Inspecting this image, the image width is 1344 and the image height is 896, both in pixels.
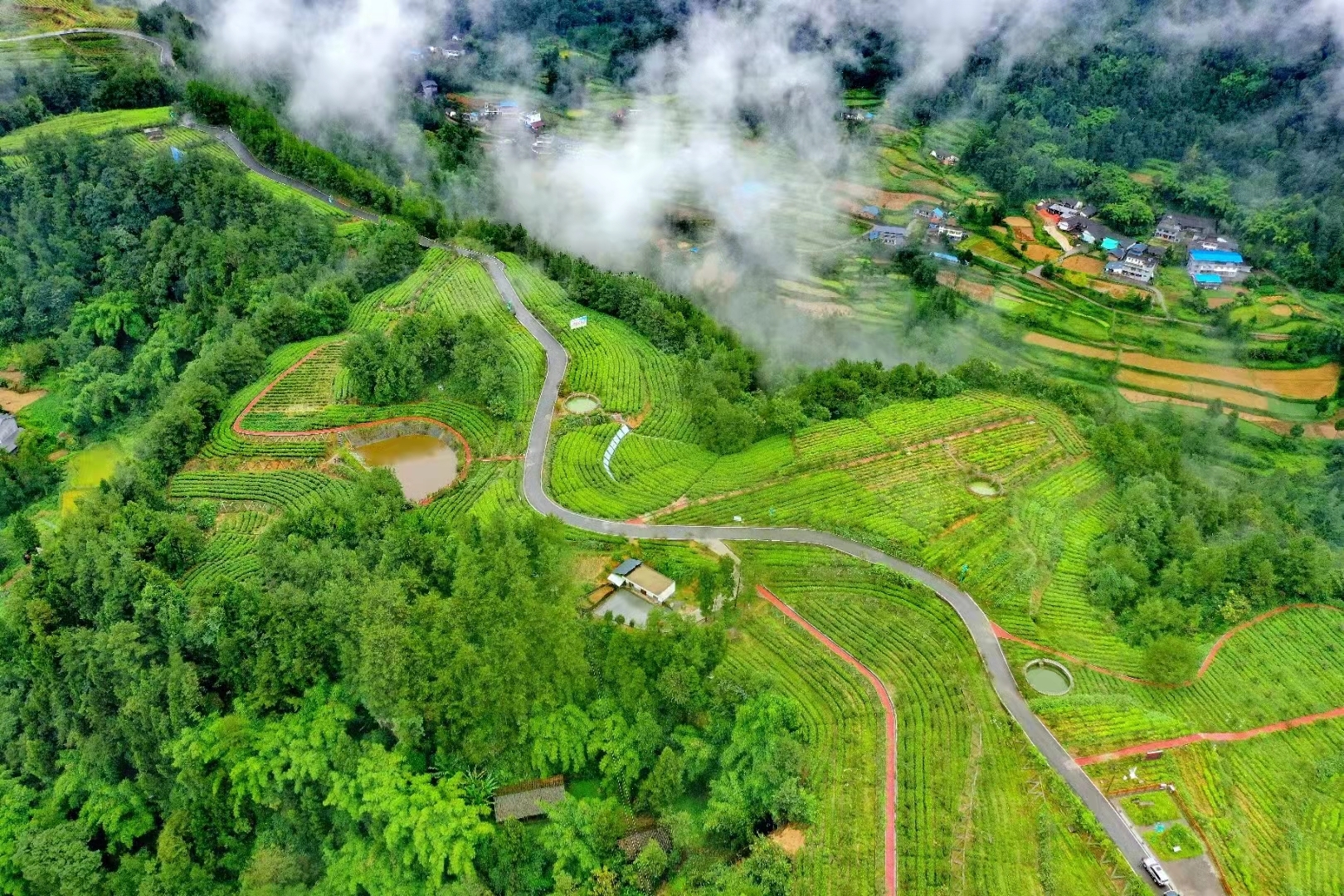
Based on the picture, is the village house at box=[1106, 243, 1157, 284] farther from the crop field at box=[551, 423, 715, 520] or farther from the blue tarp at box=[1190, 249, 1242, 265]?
the crop field at box=[551, 423, 715, 520]

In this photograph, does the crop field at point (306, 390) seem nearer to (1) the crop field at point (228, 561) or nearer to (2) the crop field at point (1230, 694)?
(1) the crop field at point (228, 561)

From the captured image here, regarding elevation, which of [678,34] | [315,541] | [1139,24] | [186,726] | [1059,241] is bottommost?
[186,726]

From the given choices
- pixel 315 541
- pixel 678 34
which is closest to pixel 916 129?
pixel 678 34

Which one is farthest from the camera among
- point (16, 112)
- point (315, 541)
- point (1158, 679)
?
point (16, 112)

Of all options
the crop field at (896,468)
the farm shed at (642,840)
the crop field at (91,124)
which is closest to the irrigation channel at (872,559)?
the crop field at (896,468)

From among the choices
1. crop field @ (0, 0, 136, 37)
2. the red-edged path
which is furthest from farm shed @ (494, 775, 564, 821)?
crop field @ (0, 0, 136, 37)

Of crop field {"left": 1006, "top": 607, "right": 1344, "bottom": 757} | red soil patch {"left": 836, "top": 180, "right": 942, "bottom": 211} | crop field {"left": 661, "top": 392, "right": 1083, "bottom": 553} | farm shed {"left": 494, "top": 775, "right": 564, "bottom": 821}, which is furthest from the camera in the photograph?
red soil patch {"left": 836, "top": 180, "right": 942, "bottom": 211}

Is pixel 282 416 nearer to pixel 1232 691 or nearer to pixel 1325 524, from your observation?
pixel 1232 691

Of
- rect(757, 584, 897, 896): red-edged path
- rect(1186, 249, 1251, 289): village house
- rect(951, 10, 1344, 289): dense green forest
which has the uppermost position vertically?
rect(951, 10, 1344, 289): dense green forest
